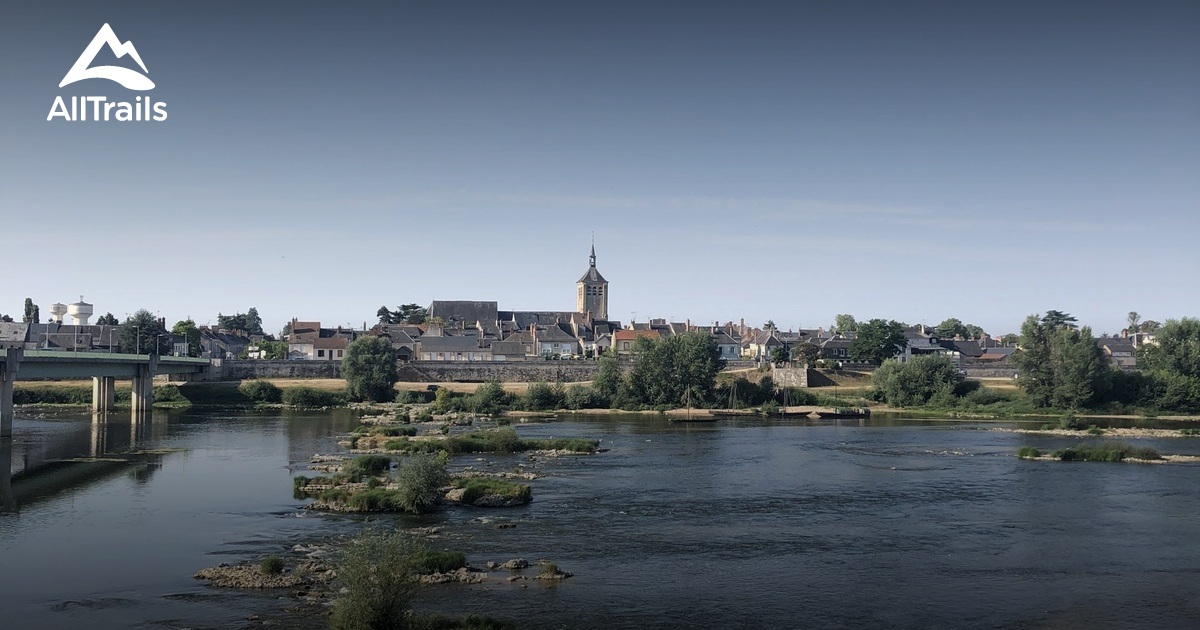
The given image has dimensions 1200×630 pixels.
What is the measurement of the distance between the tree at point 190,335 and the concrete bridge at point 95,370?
3499cm

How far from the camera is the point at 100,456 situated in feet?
178

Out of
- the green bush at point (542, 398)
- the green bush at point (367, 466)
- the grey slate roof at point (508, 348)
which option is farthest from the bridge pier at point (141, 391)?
the grey slate roof at point (508, 348)

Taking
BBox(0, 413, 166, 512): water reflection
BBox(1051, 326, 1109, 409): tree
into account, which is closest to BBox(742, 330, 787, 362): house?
BBox(1051, 326, 1109, 409): tree

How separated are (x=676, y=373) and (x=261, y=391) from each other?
42.2m

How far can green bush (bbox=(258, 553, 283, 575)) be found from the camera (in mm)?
27500

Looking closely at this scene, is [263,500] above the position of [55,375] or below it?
below

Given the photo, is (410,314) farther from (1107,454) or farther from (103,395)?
(1107,454)

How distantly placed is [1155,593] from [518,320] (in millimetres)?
138328

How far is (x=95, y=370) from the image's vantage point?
7656cm

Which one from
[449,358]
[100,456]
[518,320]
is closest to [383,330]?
[449,358]

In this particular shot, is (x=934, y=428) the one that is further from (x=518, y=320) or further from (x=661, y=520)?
(x=518, y=320)

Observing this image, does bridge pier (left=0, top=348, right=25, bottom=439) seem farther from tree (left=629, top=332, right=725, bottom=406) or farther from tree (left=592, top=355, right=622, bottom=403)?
tree (left=629, top=332, right=725, bottom=406)

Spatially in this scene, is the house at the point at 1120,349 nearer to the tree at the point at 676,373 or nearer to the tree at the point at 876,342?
the tree at the point at 876,342

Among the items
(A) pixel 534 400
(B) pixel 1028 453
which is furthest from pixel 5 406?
(B) pixel 1028 453
